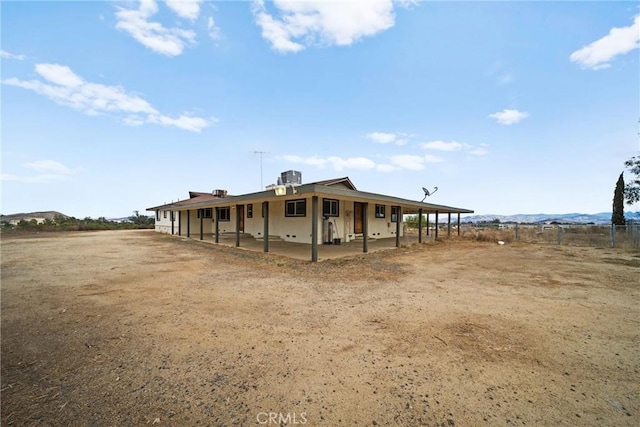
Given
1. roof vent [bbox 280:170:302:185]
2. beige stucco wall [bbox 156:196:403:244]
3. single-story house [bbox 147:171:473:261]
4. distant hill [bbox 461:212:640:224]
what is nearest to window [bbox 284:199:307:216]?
single-story house [bbox 147:171:473:261]

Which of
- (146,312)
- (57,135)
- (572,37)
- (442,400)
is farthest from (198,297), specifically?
(572,37)

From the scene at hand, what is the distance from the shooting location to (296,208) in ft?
43.0

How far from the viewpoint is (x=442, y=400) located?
2023 millimetres

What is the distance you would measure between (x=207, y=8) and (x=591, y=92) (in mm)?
18095

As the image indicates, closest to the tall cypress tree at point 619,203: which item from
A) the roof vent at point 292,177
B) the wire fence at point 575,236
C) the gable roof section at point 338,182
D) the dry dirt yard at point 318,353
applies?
the wire fence at point 575,236

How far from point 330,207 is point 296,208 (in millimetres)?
1801

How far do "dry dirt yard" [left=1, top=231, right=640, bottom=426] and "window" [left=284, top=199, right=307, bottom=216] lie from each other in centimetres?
719

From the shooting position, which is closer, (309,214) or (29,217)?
(309,214)

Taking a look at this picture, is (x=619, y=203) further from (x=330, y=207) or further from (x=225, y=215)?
(x=225, y=215)

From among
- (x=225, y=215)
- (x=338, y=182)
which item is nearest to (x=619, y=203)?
(x=338, y=182)

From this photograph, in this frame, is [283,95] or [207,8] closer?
[207,8]

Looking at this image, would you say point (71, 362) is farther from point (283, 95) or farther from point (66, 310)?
point (283, 95)

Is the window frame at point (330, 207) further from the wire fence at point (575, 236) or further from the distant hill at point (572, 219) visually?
the distant hill at point (572, 219)

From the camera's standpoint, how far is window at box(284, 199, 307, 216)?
12679 millimetres
